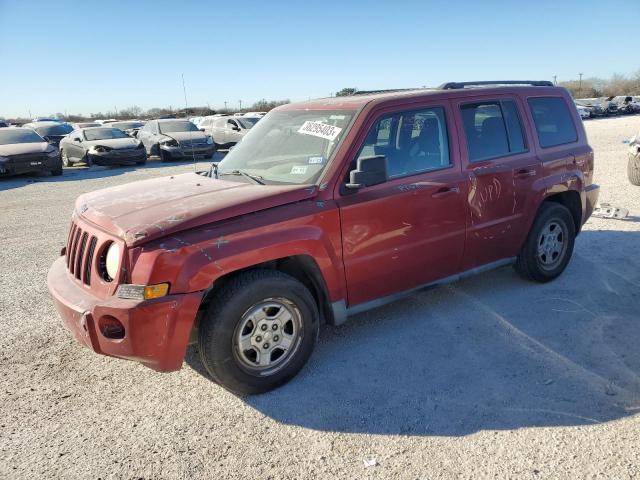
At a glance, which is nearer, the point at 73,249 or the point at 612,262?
the point at 73,249

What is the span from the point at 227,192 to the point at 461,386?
6.72 ft

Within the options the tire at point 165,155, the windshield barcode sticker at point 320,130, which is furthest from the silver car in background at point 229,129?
the windshield barcode sticker at point 320,130

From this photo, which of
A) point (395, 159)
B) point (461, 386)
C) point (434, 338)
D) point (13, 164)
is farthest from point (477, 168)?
point (13, 164)

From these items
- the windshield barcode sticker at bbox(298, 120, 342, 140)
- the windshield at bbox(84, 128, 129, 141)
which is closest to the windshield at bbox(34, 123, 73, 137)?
the windshield at bbox(84, 128, 129, 141)

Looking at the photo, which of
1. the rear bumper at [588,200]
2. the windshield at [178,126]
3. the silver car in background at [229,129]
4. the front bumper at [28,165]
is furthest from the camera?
the silver car in background at [229,129]

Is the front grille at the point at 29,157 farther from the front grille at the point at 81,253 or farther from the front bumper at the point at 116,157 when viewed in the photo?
the front grille at the point at 81,253

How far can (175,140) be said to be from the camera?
18203 mm

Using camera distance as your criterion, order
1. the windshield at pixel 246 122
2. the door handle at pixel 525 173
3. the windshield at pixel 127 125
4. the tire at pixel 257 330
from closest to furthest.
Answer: the tire at pixel 257 330
the door handle at pixel 525 173
the windshield at pixel 246 122
the windshield at pixel 127 125

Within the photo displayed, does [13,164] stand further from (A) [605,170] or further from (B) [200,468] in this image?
(A) [605,170]

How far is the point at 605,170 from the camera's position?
12148mm

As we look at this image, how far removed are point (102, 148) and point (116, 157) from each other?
55cm

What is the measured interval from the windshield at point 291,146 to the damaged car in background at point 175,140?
43.8 ft

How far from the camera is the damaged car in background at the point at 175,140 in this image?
58.4ft

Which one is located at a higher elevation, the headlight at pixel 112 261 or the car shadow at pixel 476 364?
the headlight at pixel 112 261
